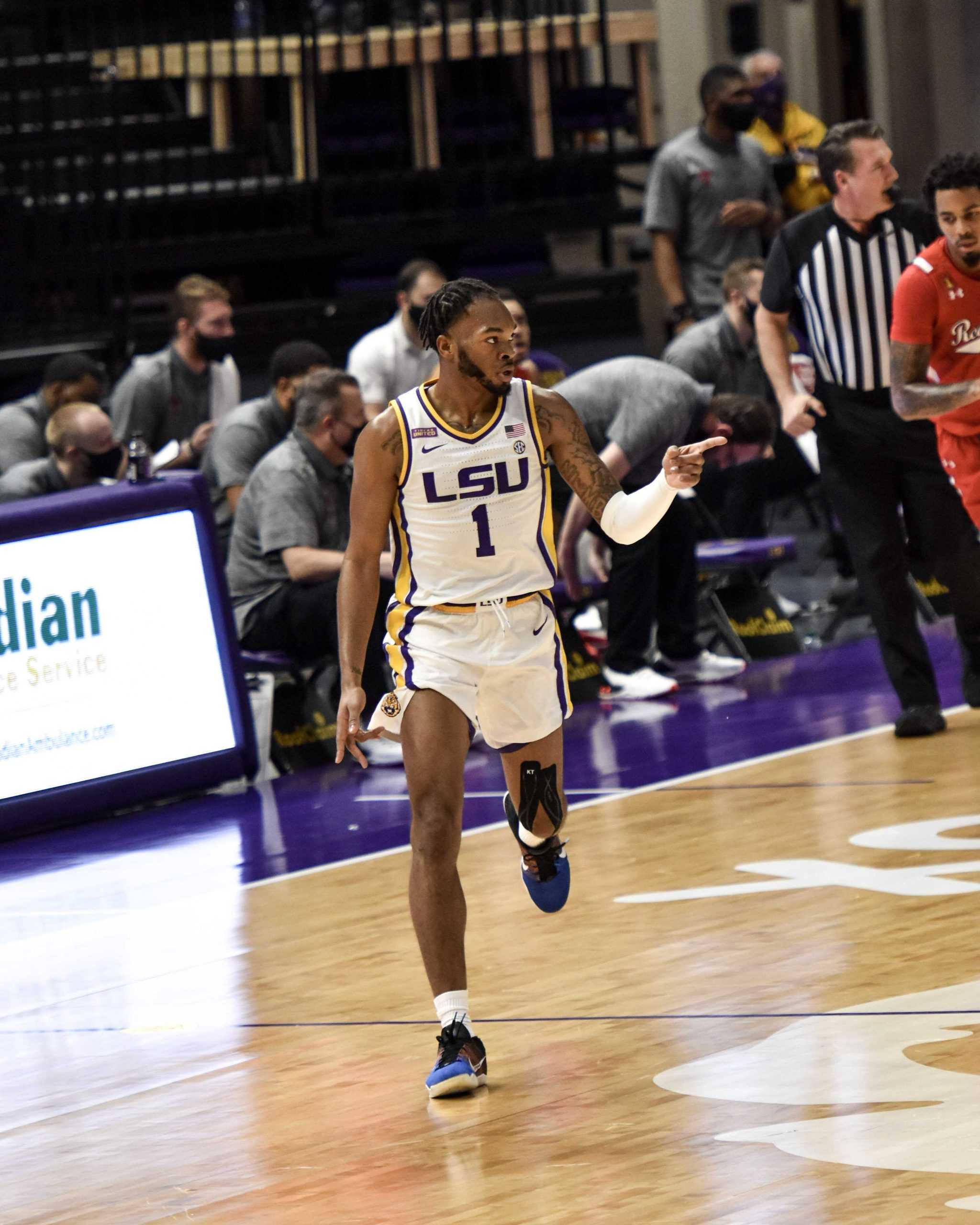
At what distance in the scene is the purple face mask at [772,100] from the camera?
14.1 meters

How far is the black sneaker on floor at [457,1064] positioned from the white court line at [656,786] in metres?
2.32

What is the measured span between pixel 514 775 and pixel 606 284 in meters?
9.46

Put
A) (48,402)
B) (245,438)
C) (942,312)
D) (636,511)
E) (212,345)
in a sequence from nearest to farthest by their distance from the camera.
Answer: (636,511) → (942,312) → (245,438) → (48,402) → (212,345)

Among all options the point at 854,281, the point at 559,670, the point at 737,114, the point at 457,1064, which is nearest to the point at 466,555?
the point at 559,670

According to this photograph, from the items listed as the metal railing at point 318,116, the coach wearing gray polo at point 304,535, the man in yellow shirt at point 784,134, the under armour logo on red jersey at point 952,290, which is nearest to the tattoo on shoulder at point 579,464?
the under armour logo on red jersey at point 952,290

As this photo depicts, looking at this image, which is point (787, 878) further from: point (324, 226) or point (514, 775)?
point (324, 226)

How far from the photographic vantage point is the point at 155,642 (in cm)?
814

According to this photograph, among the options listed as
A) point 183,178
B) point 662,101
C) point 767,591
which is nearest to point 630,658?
point 767,591

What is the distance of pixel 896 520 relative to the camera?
26.1 ft

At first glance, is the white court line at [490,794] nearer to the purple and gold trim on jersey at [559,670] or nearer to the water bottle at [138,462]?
the water bottle at [138,462]

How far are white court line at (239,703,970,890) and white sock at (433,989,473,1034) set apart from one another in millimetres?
2267

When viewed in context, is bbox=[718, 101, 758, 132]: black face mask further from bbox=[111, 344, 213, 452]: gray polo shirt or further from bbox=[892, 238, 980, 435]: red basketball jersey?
bbox=[892, 238, 980, 435]: red basketball jersey

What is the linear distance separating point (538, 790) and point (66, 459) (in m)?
4.45

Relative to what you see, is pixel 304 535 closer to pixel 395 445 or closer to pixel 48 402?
pixel 48 402
